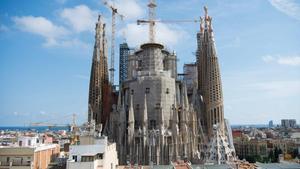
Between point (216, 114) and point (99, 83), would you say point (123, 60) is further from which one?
point (216, 114)

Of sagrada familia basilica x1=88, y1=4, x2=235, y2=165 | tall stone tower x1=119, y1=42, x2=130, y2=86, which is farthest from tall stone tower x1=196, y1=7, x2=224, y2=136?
tall stone tower x1=119, y1=42, x2=130, y2=86

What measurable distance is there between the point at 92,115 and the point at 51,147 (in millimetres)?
28360

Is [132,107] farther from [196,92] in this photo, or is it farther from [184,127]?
[196,92]

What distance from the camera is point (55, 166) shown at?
30969mm

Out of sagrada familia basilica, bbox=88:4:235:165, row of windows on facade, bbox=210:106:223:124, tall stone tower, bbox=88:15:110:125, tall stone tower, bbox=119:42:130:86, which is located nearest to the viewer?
sagrada familia basilica, bbox=88:4:235:165

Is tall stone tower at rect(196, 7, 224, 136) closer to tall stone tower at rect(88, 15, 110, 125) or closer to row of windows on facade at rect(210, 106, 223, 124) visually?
row of windows on facade at rect(210, 106, 223, 124)

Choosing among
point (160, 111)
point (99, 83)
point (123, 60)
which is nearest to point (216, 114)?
point (160, 111)

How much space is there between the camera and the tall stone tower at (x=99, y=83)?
63331 mm

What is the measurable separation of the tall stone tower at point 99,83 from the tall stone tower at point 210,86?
61.3 feet

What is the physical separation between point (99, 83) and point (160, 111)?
15967mm

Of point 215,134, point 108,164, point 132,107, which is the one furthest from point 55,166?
point 215,134

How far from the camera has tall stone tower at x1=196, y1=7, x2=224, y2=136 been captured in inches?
2356

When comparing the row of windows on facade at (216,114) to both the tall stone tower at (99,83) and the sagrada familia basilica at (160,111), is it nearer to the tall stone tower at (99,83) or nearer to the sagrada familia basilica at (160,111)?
the sagrada familia basilica at (160,111)

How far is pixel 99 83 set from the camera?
64.6 metres
